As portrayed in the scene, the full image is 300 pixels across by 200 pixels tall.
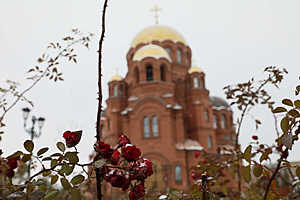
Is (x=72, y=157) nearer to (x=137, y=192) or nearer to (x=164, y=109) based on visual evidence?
(x=137, y=192)

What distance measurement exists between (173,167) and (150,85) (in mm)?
5556

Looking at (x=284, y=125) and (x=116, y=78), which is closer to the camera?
(x=284, y=125)

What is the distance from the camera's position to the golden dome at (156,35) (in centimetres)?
2383

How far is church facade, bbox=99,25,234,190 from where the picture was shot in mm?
17641

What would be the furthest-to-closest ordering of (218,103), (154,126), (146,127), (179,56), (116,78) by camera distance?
1. (218,103)
2. (179,56)
3. (116,78)
4. (146,127)
5. (154,126)

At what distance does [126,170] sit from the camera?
1.04 meters

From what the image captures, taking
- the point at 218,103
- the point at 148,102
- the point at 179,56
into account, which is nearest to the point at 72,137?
the point at 148,102

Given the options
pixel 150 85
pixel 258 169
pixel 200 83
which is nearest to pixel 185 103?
pixel 200 83

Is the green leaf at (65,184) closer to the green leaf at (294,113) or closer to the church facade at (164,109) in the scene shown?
the green leaf at (294,113)

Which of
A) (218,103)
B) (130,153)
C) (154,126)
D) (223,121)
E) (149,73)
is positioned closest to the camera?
(130,153)

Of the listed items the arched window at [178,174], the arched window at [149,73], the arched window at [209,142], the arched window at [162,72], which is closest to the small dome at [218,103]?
the arched window at [209,142]

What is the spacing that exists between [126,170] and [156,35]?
23.7 meters

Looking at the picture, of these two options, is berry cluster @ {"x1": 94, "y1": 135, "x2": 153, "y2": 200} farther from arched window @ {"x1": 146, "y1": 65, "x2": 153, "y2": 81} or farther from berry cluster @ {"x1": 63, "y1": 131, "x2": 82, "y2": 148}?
arched window @ {"x1": 146, "y1": 65, "x2": 153, "y2": 81}

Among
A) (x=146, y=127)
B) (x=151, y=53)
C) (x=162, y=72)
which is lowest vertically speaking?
(x=146, y=127)
